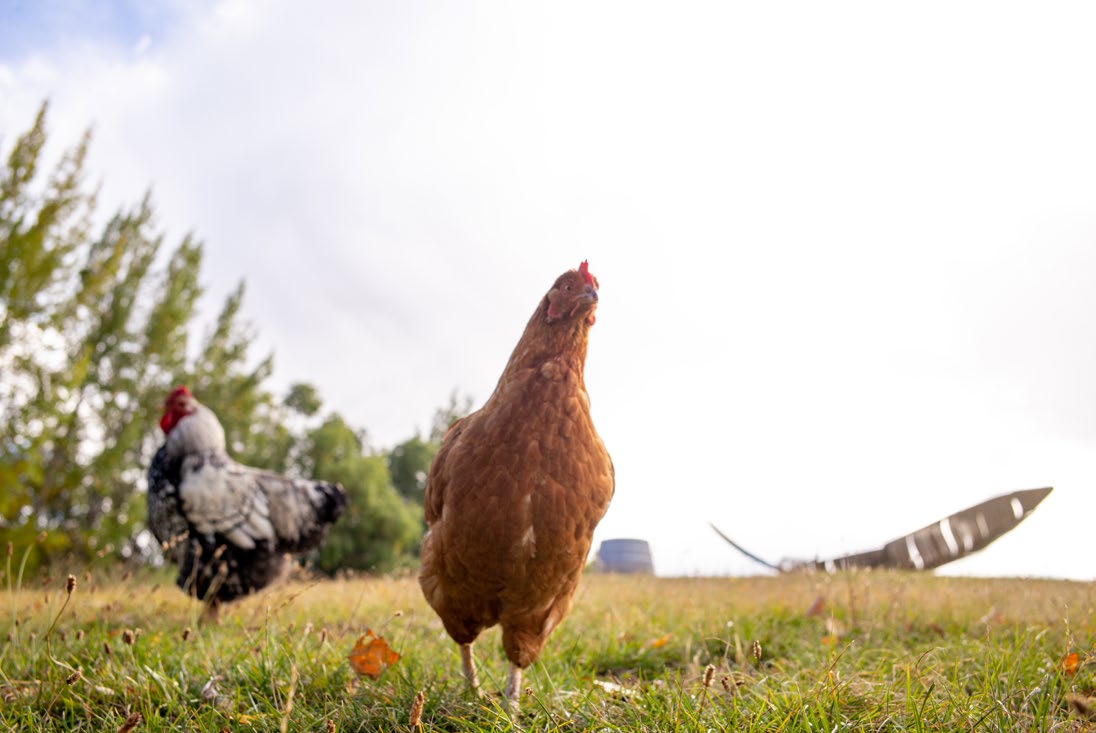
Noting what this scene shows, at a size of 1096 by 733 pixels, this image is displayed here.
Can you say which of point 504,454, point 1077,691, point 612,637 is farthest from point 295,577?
point 1077,691

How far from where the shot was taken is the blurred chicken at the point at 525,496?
8.13ft

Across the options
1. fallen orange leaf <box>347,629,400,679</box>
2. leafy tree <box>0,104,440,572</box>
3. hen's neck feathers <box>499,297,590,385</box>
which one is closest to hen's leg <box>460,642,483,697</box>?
fallen orange leaf <box>347,629,400,679</box>

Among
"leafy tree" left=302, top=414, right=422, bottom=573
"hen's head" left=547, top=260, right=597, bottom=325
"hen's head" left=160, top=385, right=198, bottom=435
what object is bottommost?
"leafy tree" left=302, top=414, right=422, bottom=573

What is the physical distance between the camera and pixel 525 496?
2.47 m

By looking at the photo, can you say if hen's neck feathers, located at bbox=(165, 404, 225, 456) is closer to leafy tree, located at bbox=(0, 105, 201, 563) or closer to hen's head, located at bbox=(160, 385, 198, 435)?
hen's head, located at bbox=(160, 385, 198, 435)

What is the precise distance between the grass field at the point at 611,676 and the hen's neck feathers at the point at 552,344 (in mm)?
1132

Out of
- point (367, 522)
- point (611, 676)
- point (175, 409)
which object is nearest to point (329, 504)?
point (175, 409)

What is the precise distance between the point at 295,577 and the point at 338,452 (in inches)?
268

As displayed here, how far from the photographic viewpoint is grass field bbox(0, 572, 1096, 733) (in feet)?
6.56

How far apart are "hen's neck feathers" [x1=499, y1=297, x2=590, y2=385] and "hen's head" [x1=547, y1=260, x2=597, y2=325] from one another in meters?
0.02

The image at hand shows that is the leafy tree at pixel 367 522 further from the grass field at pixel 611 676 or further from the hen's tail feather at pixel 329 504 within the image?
the grass field at pixel 611 676

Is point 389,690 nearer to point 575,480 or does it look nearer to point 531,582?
Result: point 531,582

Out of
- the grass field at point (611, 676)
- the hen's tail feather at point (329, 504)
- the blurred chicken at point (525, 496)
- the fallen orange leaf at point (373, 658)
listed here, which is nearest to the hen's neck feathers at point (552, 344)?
the blurred chicken at point (525, 496)

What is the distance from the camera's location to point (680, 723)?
75.8 inches
